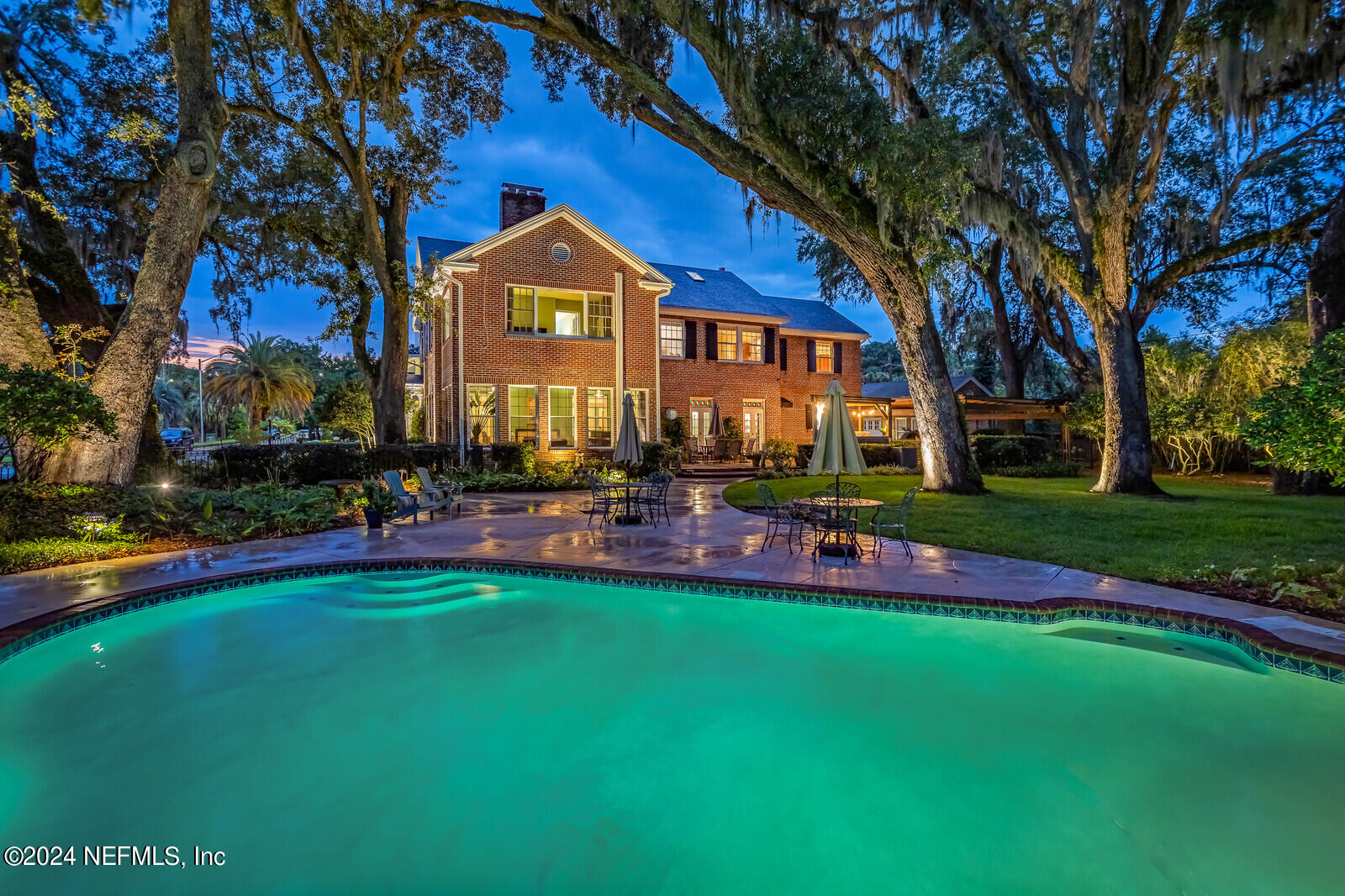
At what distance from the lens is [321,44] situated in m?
13.0

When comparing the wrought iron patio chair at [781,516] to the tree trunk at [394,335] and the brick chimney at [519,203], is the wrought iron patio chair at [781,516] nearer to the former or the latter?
the tree trunk at [394,335]

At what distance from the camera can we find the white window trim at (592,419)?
1838cm

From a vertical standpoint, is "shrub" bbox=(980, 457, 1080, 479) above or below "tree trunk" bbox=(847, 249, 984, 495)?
below

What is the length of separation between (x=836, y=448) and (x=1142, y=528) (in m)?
4.86

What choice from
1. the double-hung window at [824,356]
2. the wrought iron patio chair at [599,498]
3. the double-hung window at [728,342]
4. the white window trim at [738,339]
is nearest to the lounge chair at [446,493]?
the wrought iron patio chair at [599,498]

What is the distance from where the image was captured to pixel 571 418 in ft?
60.1

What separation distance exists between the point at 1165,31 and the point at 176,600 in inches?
658

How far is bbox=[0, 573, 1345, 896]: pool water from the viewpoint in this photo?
2.81 m

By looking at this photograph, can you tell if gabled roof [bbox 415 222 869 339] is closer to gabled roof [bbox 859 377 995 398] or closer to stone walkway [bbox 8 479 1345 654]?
gabled roof [bbox 859 377 995 398]

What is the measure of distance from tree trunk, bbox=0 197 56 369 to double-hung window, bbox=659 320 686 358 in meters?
15.1

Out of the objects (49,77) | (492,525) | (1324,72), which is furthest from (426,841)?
(49,77)

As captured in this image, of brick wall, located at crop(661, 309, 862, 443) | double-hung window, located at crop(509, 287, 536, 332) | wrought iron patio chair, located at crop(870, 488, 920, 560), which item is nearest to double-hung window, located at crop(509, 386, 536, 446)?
double-hung window, located at crop(509, 287, 536, 332)

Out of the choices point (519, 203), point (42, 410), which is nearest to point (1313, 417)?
point (42, 410)

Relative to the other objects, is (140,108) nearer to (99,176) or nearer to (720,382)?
(99,176)
